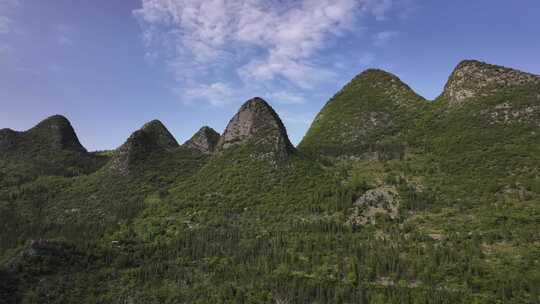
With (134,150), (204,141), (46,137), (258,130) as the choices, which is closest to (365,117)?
(258,130)

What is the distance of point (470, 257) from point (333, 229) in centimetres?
1859

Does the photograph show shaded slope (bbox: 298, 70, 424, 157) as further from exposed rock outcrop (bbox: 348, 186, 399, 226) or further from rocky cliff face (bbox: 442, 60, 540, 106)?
exposed rock outcrop (bbox: 348, 186, 399, 226)

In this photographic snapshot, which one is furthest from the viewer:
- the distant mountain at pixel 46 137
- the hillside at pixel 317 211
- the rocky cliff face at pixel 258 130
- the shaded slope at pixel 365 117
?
the distant mountain at pixel 46 137

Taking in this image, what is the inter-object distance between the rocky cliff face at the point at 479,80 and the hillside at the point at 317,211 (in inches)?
13.6

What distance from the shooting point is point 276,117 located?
94.9 meters

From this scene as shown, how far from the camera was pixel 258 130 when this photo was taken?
92750 millimetres

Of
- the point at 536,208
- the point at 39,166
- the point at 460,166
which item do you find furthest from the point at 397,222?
the point at 39,166

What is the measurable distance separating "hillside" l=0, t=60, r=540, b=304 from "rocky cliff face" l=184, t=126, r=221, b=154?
539 mm

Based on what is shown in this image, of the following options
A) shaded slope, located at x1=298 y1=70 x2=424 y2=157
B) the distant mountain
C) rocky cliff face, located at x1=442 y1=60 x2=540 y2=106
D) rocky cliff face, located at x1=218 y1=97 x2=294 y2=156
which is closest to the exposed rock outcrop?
shaded slope, located at x1=298 y1=70 x2=424 y2=157

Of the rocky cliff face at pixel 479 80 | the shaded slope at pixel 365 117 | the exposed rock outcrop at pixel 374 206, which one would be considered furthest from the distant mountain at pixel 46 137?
the rocky cliff face at pixel 479 80

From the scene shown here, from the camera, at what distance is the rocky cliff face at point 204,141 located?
11431cm

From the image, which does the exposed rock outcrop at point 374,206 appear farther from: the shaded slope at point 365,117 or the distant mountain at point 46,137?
the distant mountain at point 46,137

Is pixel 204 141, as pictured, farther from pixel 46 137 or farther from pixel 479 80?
pixel 479 80

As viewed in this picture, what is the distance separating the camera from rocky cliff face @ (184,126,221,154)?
11431 centimetres
